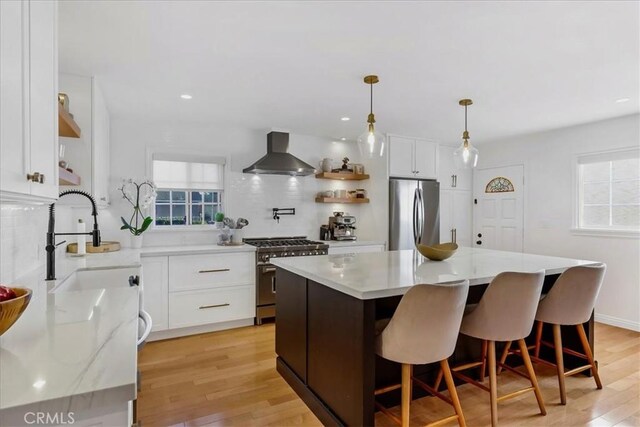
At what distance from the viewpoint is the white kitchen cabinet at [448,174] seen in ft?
18.3

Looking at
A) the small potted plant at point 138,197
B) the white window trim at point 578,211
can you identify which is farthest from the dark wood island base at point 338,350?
the small potted plant at point 138,197

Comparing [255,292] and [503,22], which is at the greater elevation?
[503,22]

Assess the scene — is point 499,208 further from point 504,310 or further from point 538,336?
point 504,310

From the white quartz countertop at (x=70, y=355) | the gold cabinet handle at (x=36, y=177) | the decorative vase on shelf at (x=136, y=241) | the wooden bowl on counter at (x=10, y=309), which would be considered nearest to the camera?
the white quartz countertop at (x=70, y=355)

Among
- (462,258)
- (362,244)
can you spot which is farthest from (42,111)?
(362,244)

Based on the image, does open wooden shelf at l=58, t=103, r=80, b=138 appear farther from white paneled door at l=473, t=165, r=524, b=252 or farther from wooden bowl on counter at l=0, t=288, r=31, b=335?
white paneled door at l=473, t=165, r=524, b=252

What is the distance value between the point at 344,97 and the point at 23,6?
8.18 feet

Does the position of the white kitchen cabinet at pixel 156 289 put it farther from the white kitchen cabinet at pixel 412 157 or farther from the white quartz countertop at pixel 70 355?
the white kitchen cabinet at pixel 412 157

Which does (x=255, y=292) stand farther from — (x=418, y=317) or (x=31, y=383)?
(x=31, y=383)

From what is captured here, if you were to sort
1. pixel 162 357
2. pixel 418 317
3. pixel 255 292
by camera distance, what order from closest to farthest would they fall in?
1. pixel 418 317
2. pixel 162 357
3. pixel 255 292

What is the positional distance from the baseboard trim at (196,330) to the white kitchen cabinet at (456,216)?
3.40 metres

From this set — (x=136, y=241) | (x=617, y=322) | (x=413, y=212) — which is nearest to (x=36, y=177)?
(x=136, y=241)

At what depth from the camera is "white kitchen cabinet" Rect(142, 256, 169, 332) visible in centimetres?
350

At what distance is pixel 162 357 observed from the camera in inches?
123
